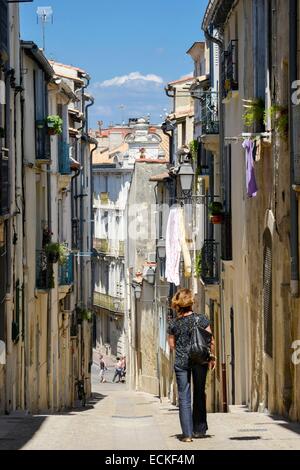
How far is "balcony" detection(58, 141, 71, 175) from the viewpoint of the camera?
38281mm

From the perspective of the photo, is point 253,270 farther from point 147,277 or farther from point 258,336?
point 147,277

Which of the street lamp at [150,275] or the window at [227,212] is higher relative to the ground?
the window at [227,212]

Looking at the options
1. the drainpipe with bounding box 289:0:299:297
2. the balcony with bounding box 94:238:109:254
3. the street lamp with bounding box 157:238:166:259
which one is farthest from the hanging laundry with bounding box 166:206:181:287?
the balcony with bounding box 94:238:109:254

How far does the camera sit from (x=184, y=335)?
1377cm

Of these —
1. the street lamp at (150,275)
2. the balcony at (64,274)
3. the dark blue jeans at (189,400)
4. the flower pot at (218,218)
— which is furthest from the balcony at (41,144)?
the dark blue jeans at (189,400)

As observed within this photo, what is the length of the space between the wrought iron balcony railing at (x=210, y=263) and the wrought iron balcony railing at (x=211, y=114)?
2.85 meters

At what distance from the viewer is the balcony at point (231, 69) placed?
2559 cm

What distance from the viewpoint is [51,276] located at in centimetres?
3266

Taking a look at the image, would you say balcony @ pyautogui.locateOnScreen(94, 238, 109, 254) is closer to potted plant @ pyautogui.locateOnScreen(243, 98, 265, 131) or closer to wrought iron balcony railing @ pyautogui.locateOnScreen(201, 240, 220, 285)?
wrought iron balcony railing @ pyautogui.locateOnScreen(201, 240, 220, 285)

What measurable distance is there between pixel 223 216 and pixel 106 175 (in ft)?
171

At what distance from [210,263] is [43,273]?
173 inches

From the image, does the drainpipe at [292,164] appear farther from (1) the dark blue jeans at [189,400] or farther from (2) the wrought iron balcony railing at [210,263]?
(2) the wrought iron balcony railing at [210,263]

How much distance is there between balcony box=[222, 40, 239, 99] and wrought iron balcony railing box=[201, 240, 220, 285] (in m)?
5.27
